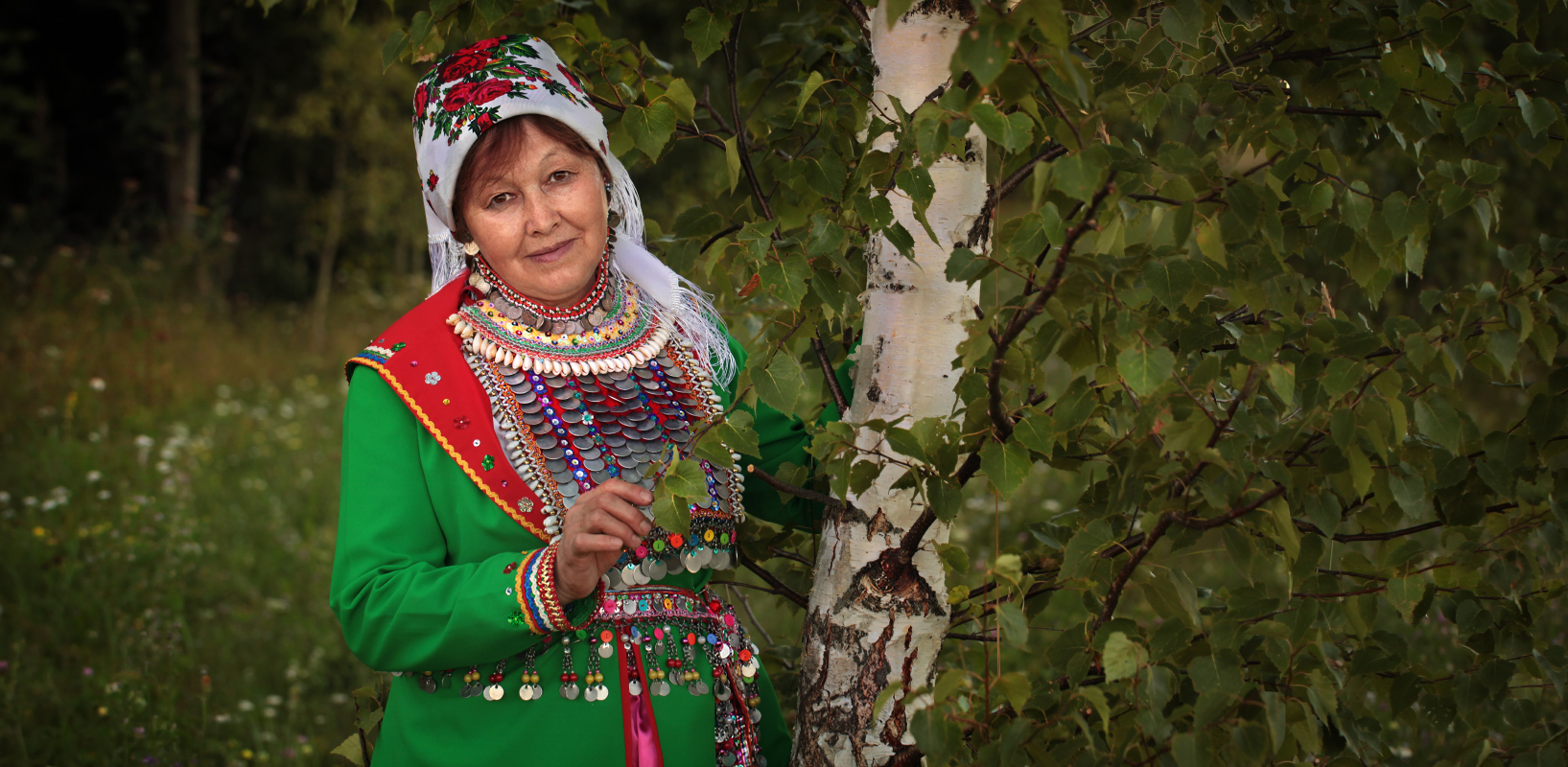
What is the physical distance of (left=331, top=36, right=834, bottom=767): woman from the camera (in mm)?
1758

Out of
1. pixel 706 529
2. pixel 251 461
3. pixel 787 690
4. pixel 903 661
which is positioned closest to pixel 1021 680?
pixel 903 661

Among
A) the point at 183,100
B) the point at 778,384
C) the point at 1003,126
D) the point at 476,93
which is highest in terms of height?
the point at 183,100

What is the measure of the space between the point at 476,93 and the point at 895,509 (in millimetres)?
1002

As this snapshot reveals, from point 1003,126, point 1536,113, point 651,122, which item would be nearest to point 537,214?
point 651,122

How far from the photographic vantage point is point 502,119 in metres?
1.80

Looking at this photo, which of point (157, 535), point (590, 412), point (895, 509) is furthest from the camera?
point (157, 535)

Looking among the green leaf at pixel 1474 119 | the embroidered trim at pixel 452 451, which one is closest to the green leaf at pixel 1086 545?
the green leaf at pixel 1474 119

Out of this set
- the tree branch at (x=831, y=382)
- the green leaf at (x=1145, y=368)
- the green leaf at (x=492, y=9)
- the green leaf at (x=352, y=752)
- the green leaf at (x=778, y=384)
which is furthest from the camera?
the green leaf at (x=352, y=752)

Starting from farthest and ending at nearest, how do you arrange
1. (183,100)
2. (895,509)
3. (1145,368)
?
(183,100) → (895,509) → (1145,368)

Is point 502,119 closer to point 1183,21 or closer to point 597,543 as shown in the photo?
point 597,543

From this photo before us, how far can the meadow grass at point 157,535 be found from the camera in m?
3.45

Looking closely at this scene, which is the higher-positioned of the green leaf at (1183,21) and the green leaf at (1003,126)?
the green leaf at (1183,21)

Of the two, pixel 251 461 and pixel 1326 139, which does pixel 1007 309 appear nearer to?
pixel 1326 139

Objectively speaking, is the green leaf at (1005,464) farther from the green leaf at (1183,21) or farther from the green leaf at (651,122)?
the green leaf at (651,122)
